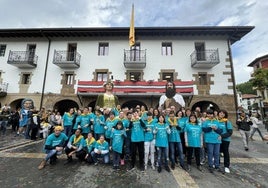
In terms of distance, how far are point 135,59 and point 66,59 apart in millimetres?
6442

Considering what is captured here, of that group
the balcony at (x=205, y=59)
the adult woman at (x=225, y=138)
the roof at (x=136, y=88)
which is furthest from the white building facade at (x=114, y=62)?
the adult woman at (x=225, y=138)

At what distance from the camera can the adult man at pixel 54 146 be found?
4.14 m

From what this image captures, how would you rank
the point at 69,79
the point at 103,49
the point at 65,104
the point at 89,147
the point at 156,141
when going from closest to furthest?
the point at 156,141 < the point at 89,147 < the point at 69,79 < the point at 103,49 < the point at 65,104

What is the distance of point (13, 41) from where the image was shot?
562 inches

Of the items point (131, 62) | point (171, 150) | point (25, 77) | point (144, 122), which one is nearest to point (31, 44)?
point (25, 77)

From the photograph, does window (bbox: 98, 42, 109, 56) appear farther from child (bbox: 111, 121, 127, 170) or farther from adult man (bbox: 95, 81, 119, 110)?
child (bbox: 111, 121, 127, 170)

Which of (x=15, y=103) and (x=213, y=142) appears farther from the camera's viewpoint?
(x=15, y=103)

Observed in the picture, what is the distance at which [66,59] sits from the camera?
43.8 feet

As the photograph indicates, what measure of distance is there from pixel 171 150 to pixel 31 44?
16458 millimetres

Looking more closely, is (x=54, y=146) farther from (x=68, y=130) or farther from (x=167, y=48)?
(x=167, y=48)

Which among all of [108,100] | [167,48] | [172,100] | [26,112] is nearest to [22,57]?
[26,112]

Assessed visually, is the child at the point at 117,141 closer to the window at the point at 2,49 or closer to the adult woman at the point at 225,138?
the adult woman at the point at 225,138

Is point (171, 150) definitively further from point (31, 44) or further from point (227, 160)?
point (31, 44)

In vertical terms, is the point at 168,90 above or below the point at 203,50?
below
